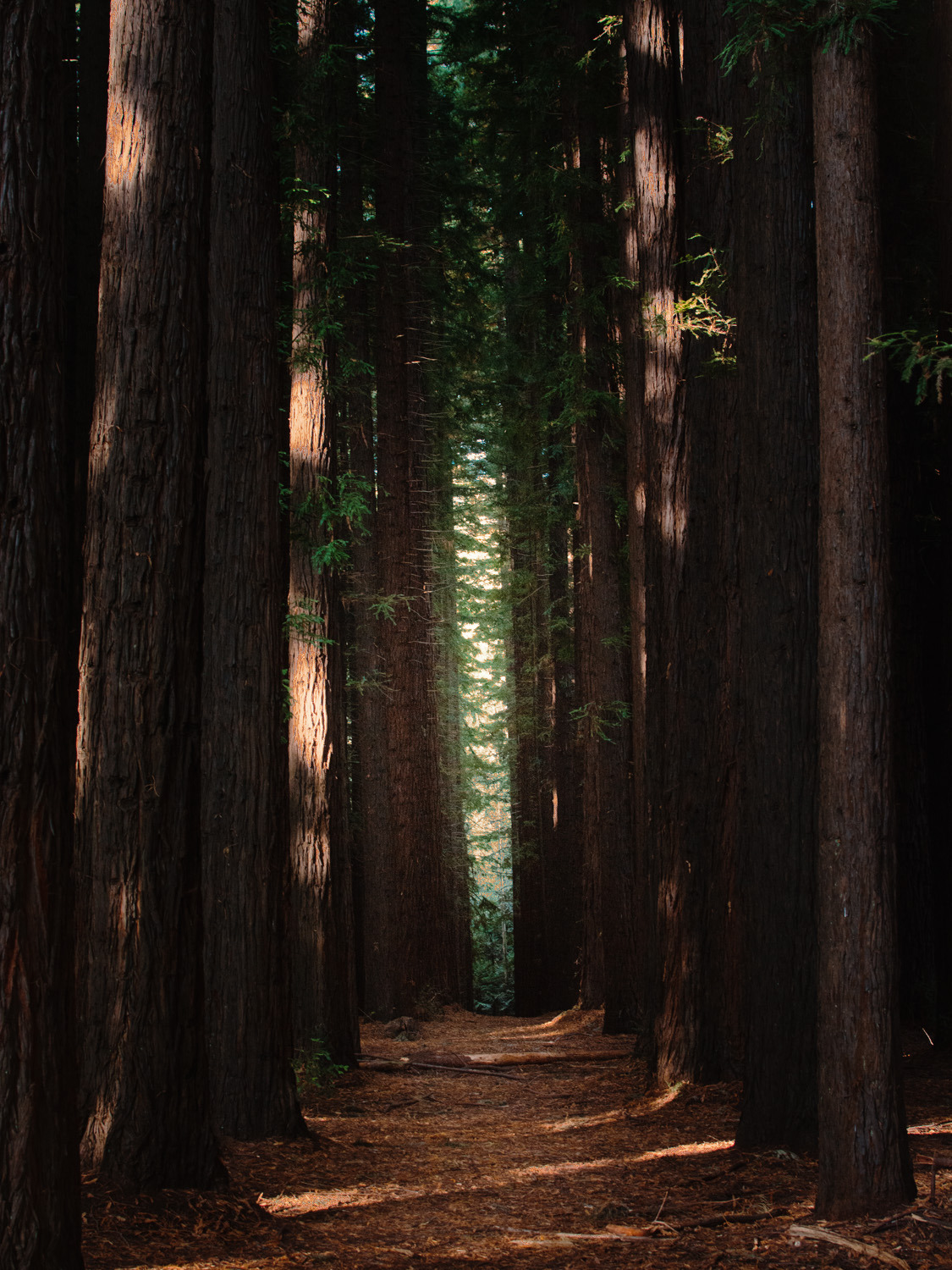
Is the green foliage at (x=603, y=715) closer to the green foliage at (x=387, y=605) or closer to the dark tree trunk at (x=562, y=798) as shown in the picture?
the green foliage at (x=387, y=605)

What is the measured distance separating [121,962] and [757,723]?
13.2ft

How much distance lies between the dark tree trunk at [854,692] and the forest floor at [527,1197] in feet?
1.36

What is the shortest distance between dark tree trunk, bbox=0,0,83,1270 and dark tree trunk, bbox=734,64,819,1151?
4082 millimetres

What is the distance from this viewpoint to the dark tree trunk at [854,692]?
4.68m

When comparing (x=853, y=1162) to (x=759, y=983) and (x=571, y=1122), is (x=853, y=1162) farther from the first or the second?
(x=571, y=1122)

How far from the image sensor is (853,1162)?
465cm

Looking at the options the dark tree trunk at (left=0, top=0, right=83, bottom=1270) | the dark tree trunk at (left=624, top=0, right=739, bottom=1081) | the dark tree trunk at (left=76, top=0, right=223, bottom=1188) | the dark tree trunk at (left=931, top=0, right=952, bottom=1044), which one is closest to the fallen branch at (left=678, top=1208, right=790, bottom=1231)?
the dark tree trunk at (left=76, top=0, right=223, bottom=1188)

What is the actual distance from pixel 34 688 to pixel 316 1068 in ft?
22.6

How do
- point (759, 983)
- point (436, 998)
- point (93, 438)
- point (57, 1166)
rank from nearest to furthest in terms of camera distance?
1. point (57, 1166)
2. point (93, 438)
3. point (759, 983)
4. point (436, 998)

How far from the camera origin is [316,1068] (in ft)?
30.2

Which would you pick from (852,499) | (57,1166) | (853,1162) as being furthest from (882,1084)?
(57,1166)

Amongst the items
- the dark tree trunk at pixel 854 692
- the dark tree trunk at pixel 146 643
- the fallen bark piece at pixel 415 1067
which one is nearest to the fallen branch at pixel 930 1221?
the dark tree trunk at pixel 854 692

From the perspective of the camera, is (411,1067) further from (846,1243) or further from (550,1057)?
(846,1243)

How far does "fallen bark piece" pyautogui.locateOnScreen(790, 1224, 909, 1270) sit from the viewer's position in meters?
4.09
